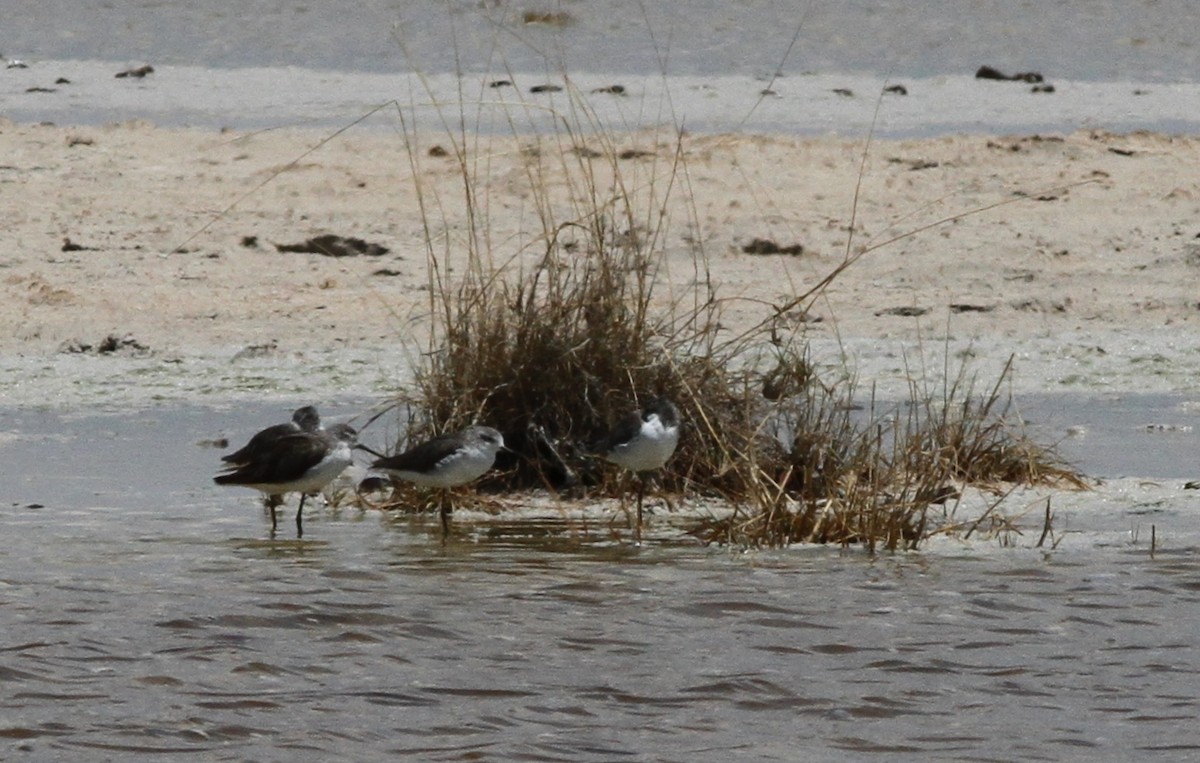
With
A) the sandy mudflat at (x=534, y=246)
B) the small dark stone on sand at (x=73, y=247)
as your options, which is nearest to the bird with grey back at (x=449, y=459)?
the sandy mudflat at (x=534, y=246)

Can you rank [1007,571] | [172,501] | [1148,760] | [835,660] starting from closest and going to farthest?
[1148,760] → [835,660] → [1007,571] → [172,501]

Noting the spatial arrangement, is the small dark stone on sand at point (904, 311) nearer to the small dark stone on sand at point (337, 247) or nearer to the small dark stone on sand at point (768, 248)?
the small dark stone on sand at point (768, 248)

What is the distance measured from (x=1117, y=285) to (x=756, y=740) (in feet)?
29.2

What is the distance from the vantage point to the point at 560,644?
603 centimetres

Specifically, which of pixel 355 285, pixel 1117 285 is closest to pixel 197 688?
pixel 355 285

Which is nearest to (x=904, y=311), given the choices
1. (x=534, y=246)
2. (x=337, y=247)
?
(x=534, y=246)

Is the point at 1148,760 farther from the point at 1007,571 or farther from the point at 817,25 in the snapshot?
the point at 817,25

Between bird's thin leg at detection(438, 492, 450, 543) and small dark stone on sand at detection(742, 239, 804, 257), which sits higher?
small dark stone on sand at detection(742, 239, 804, 257)

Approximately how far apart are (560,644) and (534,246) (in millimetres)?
7430

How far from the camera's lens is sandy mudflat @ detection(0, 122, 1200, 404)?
11.5 metres

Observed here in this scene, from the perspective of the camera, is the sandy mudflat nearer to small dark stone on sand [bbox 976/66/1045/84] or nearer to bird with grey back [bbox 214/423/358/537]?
bird with grey back [bbox 214/423/358/537]

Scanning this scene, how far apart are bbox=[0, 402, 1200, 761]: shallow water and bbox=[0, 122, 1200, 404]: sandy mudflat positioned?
284cm

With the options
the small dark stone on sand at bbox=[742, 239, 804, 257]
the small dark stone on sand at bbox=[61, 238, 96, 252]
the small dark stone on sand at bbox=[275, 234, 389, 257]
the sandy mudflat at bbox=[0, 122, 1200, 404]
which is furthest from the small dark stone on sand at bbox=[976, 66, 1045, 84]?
the small dark stone on sand at bbox=[61, 238, 96, 252]

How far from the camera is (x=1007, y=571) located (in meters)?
6.95
